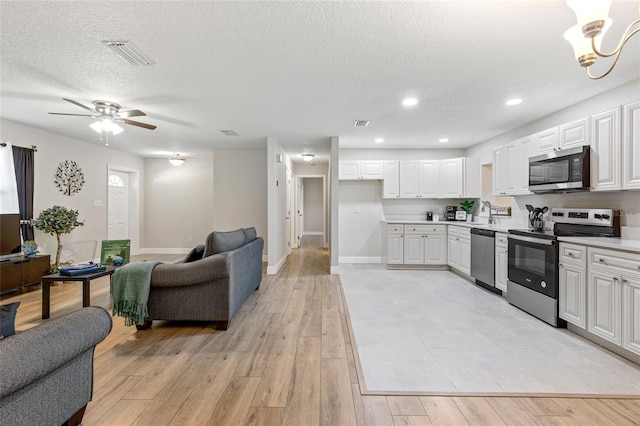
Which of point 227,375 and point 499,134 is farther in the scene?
point 499,134

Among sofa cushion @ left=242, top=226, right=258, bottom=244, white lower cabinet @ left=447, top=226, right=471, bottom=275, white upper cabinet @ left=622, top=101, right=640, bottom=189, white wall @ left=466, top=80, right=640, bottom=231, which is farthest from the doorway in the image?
white upper cabinet @ left=622, top=101, right=640, bottom=189

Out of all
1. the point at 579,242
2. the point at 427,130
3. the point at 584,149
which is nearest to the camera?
the point at 579,242

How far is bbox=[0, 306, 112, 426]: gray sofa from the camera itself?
44.2 inches

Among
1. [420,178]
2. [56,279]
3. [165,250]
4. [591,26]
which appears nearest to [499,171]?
[420,178]

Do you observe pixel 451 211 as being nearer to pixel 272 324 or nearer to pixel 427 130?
pixel 427 130

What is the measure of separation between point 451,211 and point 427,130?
1.94m

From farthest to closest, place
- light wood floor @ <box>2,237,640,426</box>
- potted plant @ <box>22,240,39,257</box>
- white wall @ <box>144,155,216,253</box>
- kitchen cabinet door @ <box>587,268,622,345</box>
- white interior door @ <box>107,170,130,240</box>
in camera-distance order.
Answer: white wall @ <box>144,155,216,253</box>, white interior door @ <box>107,170,130,240</box>, potted plant @ <box>22,240,39,257</box>, kitchen cabinet door @ <box>587,268,622,345</box>, light wood floor @ <box>2,237,640,426</box>

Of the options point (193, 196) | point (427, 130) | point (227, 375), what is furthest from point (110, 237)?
point (427, 130)

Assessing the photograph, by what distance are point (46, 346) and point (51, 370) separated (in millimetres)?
127

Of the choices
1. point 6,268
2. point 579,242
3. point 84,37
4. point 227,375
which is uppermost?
point 84,37

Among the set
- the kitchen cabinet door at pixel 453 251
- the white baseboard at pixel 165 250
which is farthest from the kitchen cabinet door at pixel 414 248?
the white baseboard at pixel 165 250

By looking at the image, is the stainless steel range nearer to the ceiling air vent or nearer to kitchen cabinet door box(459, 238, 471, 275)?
kitchen cabinet door box(459, 238, 471, 275)

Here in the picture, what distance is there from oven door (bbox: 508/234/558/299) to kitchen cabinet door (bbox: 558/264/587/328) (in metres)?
0.07

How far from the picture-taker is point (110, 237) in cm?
654
